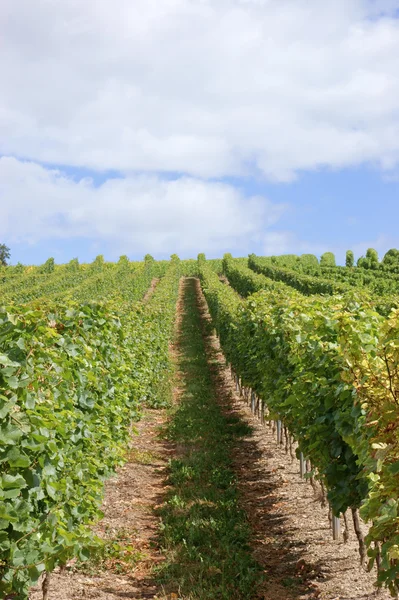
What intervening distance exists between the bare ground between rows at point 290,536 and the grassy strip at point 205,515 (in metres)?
0.25

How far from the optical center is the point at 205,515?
853 centimetres

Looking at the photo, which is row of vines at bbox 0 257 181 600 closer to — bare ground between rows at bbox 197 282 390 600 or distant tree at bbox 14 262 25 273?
bare ground between rows at bbox 197 282 390 600

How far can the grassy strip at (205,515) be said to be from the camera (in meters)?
6.61

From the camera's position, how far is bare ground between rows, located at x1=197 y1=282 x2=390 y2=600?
6383 mm

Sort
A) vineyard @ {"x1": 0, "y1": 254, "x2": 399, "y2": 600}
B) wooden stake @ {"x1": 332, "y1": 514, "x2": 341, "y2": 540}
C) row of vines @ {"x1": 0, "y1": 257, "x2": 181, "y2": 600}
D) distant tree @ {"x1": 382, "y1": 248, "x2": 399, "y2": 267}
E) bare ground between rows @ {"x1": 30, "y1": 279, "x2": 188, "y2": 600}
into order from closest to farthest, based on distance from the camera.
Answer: vineyard @ {"x1": 0, "y1": 254, "x2": 399, "y2": 600}
row of vines @ {"x1": 0, "y1": 257, "x2": 181, "y2": 600}
bare ground between rows @ {"x1": 30, "y1": 279, "x2": 188, "y2": 600}
wooden stake @ {"x1": 332, "y1": 514, "x2": 341, "y2": 540}
distant tree @ {"x1": 382, "y1": 248, "x2": 399, "y2": 267}

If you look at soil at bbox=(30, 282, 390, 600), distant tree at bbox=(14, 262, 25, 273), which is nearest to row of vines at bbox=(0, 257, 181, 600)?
soil at bbox=(30, 282, 390, 600)

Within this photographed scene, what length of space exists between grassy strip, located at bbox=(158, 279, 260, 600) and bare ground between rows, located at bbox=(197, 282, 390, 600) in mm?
252

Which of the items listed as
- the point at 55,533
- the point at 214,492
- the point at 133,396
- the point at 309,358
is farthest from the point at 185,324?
the point at 55,533

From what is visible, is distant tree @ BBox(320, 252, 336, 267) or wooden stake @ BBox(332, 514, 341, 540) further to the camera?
distant tree @ BBox(320, 252, 336, 267)

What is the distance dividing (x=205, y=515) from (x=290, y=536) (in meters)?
1.33

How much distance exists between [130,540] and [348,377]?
4.60 m

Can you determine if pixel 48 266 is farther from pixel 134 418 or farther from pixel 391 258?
pixel 134 418

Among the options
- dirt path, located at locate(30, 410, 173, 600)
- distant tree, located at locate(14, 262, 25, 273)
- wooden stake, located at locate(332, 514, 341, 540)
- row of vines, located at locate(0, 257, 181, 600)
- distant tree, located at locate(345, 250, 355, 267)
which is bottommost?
dirt path, located at locate(30, 410, 173, 600)

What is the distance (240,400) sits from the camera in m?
17.2
